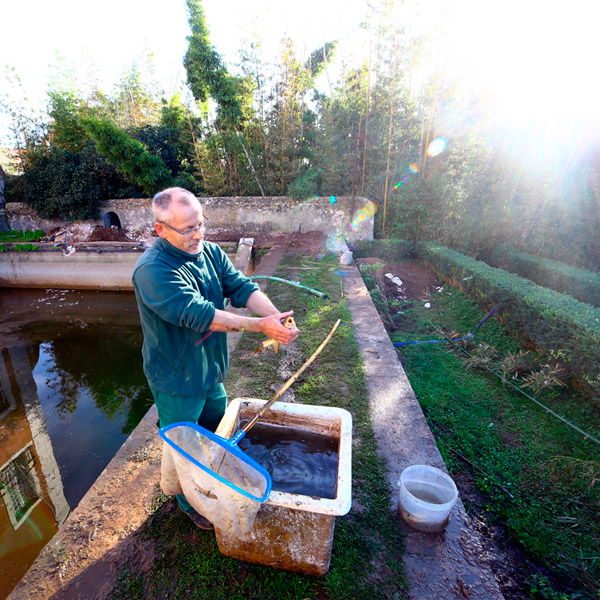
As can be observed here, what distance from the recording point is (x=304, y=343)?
13.3 feet

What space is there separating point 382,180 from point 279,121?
4.15 m

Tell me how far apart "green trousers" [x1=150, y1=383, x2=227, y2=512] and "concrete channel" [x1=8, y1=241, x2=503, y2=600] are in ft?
1.42

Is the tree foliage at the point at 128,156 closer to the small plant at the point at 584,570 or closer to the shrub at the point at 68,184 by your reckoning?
the shrub at the point at 68,184

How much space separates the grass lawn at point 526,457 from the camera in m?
2.03

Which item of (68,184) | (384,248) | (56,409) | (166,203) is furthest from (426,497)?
(68,184)

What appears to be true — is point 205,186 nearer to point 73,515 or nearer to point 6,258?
point 6,258

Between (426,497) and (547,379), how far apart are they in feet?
8.18

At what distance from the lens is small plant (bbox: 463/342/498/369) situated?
4.18m

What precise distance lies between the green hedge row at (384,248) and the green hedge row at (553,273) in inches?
94.9

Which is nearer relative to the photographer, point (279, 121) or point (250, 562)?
point (250, 562)

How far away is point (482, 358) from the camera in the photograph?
168 inches

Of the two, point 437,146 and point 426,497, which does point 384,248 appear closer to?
point 437,146

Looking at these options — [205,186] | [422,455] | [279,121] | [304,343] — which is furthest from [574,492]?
[205,186]

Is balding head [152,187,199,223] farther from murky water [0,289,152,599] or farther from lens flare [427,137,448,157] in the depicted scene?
lens flare [427,137,448,157]
